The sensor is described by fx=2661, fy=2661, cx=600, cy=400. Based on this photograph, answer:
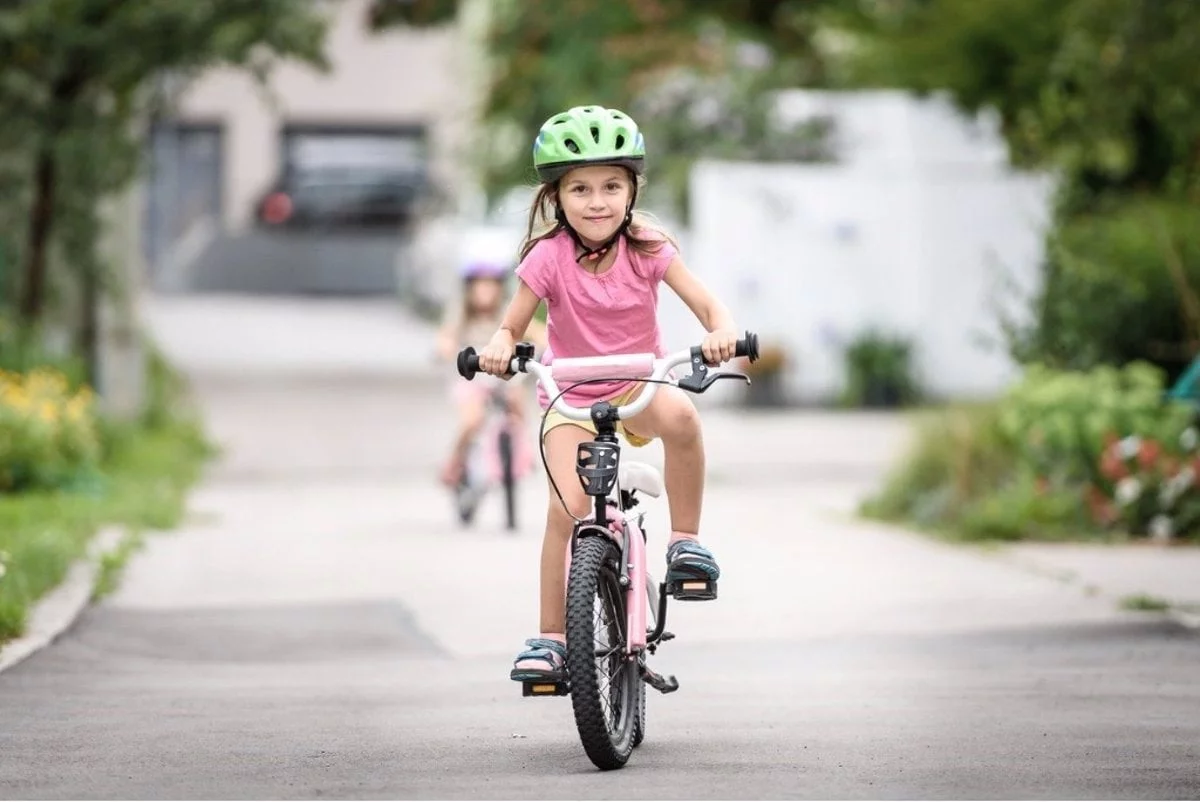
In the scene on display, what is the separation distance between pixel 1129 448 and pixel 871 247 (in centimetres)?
1087

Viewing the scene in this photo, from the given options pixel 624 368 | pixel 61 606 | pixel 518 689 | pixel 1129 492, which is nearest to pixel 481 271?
pixel 1129 492

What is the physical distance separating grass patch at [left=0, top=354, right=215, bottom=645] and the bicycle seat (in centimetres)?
340

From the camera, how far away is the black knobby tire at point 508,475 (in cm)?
1505

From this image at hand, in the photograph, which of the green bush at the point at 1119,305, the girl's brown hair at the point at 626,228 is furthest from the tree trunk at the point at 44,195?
the girl's brown hair at the point at 626,228

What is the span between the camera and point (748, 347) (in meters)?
7.26

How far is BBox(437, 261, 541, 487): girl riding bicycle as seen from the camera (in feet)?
50.5

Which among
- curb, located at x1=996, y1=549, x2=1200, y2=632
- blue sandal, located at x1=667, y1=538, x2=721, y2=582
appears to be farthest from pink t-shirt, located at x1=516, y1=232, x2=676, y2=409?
curb, located at x1=996, y1=549, x2=1200, y2=632

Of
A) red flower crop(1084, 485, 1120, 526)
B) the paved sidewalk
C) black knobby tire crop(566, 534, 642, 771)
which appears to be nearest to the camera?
black knobby tire crop(566, 534, 642, 771)

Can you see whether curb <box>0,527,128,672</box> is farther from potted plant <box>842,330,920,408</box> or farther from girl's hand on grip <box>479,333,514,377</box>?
potted plant <box>842,330,920,408</box>

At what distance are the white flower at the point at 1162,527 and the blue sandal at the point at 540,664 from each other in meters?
6.96

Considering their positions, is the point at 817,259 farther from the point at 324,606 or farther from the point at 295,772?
the point at 295,772

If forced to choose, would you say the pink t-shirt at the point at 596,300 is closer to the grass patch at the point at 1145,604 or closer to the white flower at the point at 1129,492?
the grass patch at the point at 1145,604

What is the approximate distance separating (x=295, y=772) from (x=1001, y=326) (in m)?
9.57

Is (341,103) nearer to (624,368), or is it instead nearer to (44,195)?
(44,195)
